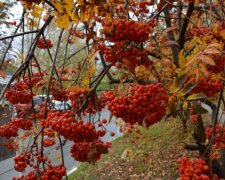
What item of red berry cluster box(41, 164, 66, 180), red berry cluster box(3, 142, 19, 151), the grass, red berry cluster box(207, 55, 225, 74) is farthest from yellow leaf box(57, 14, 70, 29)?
the grass

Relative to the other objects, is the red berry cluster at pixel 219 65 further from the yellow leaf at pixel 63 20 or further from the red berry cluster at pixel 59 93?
the red berry cluster at pixel 59 93

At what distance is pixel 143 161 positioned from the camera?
6730mm

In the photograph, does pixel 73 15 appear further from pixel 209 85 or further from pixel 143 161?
pixel 143 161

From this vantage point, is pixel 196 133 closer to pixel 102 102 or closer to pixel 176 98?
pixel 102 102

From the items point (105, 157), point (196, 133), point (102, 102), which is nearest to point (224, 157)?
point (196, 133)

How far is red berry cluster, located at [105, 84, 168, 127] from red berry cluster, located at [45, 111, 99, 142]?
18 centimetres

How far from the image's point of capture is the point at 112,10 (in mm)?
1801

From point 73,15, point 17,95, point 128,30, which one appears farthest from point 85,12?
point 17,95

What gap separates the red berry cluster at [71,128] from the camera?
4.76 ft

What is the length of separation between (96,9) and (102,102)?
0.70 m

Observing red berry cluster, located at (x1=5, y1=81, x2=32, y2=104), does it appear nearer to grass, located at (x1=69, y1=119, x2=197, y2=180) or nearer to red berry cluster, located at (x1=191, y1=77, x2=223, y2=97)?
red berry cluster, located at (x1=191, y1=77, x2=223, y2=97)

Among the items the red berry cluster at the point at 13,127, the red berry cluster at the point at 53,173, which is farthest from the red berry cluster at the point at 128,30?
the red berry cluster at the point at 13,127

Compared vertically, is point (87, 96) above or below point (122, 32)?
below

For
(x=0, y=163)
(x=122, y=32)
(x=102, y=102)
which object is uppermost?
(x=122, y=32)
